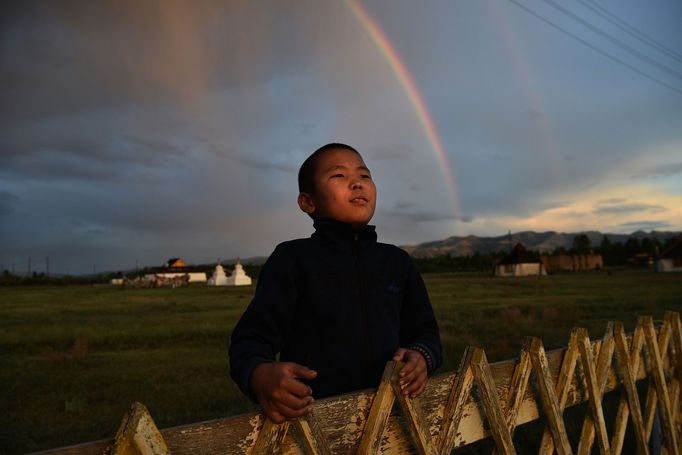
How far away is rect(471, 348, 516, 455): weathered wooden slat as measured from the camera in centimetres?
222

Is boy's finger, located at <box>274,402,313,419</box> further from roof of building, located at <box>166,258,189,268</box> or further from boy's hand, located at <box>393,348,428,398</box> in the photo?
roof of building, located at <box>166,258,189,268</box>

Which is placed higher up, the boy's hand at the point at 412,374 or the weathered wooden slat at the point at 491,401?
the boy's hand at the point at 412,374

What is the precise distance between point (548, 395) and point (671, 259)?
7865 cm

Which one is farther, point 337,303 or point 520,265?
point 520,265

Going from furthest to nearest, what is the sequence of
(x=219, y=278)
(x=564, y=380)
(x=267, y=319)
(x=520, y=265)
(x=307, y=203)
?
(x=520, y=265), (x=219, y=278), (x=564, y=380), (x=307, y=203), (x=267, y=319)

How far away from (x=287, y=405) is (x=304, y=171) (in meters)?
1.28

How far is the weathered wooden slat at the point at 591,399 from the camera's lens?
10.2ft

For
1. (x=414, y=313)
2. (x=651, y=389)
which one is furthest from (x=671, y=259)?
(x=414, y=313)

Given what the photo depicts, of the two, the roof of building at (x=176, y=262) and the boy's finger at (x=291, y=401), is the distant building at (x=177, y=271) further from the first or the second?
the boy's finger at (x=291, y=401)

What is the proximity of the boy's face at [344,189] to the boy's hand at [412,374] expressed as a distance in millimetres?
686

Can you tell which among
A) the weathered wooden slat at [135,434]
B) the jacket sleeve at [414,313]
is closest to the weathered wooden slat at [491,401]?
the jacket sleeve at [414,313]

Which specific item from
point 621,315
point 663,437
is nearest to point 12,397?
point 663,437

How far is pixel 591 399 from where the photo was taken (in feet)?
10.5

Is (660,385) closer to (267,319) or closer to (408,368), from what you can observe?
(408,368)
